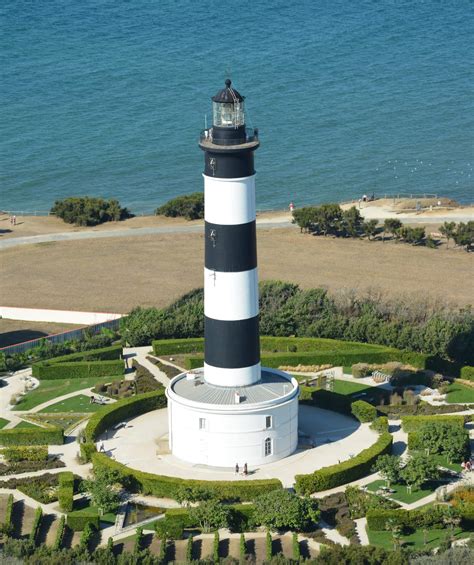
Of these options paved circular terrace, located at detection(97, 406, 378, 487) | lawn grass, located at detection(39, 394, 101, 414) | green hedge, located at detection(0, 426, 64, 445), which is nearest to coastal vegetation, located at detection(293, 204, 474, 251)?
paved circular terrace, located at detection(97, 406, 378, 487)

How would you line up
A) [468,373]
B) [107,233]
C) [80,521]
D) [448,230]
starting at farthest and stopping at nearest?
[107,233] → [448,230] → [468,373] → [80,521]

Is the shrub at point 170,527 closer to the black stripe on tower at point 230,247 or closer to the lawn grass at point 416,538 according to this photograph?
the lawn grass at point 416,538

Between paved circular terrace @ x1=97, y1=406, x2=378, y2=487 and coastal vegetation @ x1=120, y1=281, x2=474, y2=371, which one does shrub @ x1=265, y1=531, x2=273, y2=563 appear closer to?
paved circular terrace @ x1=97, y1=406, x2=378, y2=487

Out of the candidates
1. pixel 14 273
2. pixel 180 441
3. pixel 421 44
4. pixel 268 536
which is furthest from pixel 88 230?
pixel 421 44

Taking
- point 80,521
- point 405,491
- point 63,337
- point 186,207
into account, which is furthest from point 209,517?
point 186,207

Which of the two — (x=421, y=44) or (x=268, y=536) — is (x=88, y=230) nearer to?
(x=268, y=536)

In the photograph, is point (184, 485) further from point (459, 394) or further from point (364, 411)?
point (459, 394)
